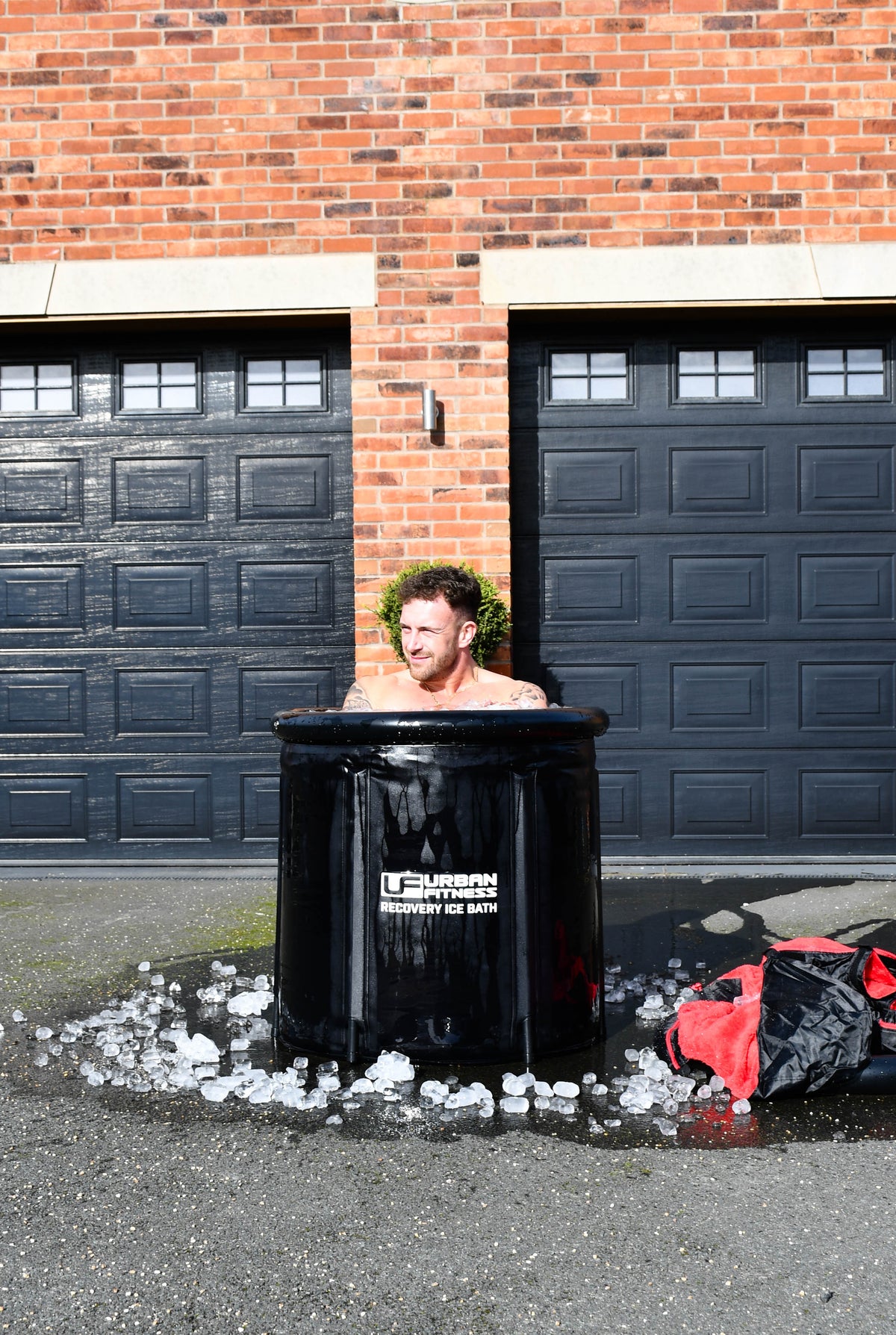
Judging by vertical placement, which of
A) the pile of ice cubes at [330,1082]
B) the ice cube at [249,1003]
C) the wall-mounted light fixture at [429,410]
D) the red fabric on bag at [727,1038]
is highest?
the wall-mounted light fixture at [429,410]

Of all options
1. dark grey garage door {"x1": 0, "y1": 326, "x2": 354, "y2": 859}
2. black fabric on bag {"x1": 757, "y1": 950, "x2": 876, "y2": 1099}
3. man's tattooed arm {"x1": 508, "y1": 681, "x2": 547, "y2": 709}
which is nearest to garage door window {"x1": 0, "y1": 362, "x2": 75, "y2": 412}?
dark grey garage door {"x1": 0, "y1": 326, "x2": 354, "y2": 859}

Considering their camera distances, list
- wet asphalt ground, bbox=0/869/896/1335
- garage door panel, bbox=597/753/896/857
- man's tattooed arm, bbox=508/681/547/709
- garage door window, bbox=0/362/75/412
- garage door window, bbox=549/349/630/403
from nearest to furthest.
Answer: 1. wet asphalt ground, bbox=0/869/896/1335
2. man's tattooed arm, bbox=508/681/547/709
3. garage door panel, bbox=597/753/896/857
4. garage door window, bbox=549/349/630/403
5. garage door window, bbox=0/362/75/412

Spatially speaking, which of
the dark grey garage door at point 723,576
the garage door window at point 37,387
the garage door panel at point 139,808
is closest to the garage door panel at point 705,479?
the dark grey garage door at point 723,576

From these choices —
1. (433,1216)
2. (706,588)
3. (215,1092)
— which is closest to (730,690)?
(706,588)

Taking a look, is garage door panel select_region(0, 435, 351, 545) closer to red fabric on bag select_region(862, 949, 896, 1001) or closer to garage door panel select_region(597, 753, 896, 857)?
garage door panel select_region(597, 753, 896, 857)

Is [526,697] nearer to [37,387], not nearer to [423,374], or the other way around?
[423,374]

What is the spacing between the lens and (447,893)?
311cm

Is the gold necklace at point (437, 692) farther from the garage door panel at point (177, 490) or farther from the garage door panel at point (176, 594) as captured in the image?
the garage door panel at point (177, 490)

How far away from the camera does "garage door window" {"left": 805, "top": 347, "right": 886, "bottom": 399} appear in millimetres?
6641

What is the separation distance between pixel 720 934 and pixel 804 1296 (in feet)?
9.44

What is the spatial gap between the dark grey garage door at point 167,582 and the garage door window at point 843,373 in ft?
9.49

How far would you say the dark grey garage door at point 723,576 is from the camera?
6.61 m

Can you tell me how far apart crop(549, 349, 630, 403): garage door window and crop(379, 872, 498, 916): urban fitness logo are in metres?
4.27

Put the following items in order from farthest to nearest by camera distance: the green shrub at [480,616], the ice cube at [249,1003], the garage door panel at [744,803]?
the garage door panel at [744,803] < the green shrub at [480,616] < the ice cube at [249,1003]
